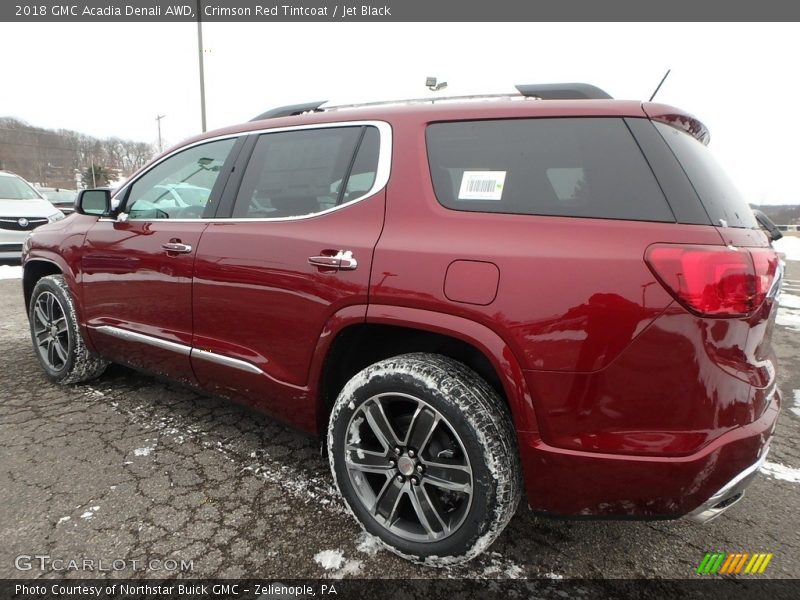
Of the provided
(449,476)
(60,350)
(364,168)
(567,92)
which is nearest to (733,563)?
(449,476)

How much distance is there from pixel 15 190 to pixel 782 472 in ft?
37.7

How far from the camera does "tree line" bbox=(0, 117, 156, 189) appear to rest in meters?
47.5

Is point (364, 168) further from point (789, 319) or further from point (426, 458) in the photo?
point (789, 319)

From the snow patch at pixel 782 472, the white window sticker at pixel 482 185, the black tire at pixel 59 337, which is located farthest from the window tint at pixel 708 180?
the black tire at pixel 59 337

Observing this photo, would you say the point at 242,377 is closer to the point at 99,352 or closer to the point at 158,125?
the point at 99,352

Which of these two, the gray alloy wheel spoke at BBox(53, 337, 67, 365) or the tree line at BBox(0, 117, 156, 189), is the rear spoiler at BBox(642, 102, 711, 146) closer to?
the gray alloy wheel spoke at BBox(53, 337, 67, 365)

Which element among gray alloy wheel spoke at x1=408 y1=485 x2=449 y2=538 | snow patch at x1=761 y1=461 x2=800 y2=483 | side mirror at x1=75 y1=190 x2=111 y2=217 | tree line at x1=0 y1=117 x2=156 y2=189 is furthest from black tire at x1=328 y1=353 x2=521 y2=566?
tree line at x1=0 y1=117 x2=156 y2=189

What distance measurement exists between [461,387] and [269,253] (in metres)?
1.07

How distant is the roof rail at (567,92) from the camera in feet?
5.68

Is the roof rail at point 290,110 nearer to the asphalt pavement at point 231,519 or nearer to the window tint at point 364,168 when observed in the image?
the window tint at point 364,168

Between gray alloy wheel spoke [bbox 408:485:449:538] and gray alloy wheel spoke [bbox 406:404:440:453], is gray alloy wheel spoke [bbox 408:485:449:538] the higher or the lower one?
the lower one

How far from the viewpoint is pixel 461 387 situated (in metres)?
1.64

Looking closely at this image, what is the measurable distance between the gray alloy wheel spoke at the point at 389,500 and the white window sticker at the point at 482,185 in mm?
1125

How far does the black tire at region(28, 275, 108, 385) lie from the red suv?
4.45ft
